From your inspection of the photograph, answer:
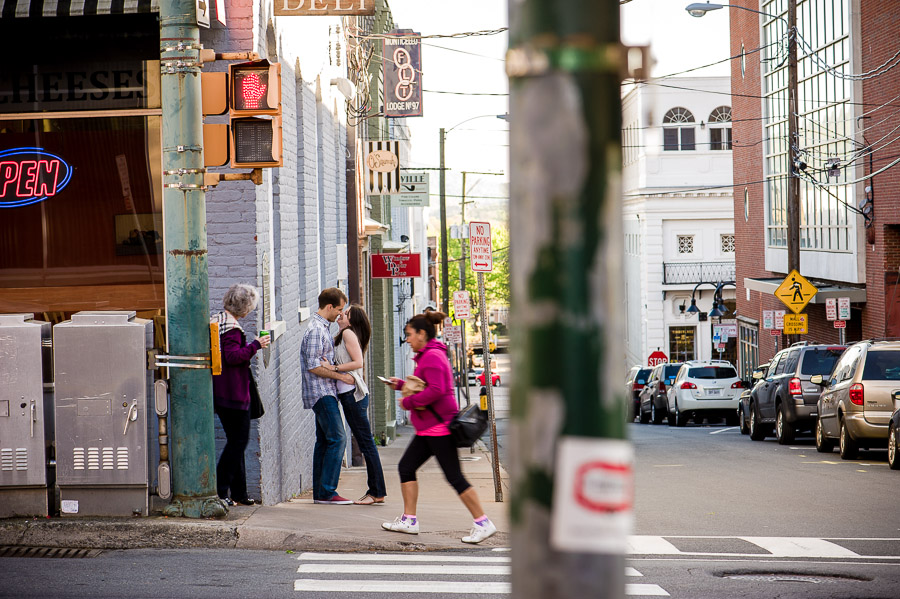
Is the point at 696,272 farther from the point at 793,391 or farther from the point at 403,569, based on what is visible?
the point at 403,569

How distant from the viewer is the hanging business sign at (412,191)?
91.4ft

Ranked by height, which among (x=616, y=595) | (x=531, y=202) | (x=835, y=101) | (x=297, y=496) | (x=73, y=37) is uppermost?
(x=835, y=101)

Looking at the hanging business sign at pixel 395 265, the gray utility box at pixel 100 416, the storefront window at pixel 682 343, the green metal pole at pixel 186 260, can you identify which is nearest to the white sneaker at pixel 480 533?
the green metal pole at pixel 186 260

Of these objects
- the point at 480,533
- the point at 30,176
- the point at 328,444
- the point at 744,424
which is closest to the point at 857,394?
the point at 328,444

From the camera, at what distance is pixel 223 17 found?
9.23 metres

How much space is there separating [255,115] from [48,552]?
3.35 metres

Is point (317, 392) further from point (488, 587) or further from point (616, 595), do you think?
point (616, 595)

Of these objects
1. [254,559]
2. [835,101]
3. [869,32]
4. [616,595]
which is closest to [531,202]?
[616,595]

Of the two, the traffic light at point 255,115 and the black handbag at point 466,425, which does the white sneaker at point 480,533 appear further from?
the traffic light at point 255,115

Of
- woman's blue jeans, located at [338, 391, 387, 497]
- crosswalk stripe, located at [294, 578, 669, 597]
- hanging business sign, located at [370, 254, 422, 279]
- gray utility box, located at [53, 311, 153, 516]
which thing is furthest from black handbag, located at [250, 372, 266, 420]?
hanging business sign, located at [370, 254, 422, 279]

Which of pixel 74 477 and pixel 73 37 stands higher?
pixel 73 37

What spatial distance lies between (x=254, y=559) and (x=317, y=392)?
117 inches

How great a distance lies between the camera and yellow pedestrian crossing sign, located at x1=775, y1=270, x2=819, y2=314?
27.7m

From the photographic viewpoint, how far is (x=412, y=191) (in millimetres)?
28219
